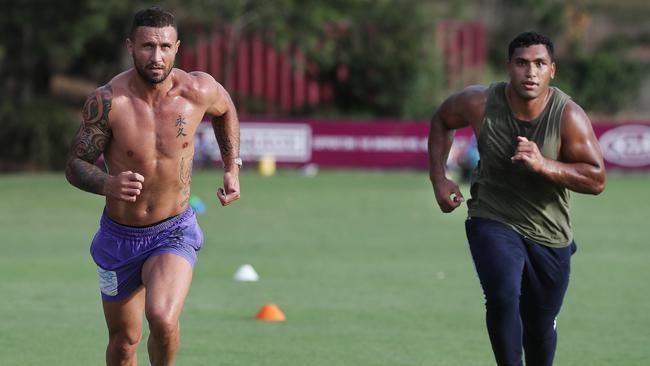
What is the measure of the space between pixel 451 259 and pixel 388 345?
20.2 feet

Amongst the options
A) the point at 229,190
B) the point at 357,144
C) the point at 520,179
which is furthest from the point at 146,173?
the point at 357,144

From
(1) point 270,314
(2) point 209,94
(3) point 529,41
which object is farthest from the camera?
(1) point 270,314

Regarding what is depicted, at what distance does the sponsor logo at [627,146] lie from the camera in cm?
3128

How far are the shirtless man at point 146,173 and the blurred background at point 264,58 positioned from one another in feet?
86.5

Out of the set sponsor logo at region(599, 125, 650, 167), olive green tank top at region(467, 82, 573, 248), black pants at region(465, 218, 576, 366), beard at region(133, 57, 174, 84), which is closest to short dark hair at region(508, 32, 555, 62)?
olive green tank top at region(467, 82, 573, 248)

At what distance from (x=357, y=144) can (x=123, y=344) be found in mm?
24706

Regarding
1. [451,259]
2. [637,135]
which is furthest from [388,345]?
[637,135]

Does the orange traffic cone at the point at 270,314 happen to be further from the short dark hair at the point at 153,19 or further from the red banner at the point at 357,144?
the red banner at the point at 357,144

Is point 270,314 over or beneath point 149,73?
beneath

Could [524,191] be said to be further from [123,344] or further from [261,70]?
[261,70]

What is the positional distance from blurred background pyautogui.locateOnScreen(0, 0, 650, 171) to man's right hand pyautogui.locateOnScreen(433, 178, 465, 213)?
26492mm

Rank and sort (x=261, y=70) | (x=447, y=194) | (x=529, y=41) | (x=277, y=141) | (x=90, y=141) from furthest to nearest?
(x=261, y=70), (x=277, y=141), (x=447, y=194), (x=529, y=41), (x=90, y=141)

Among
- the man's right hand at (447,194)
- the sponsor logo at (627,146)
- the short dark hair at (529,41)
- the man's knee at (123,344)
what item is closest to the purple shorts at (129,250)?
the man's knee at (123,344)

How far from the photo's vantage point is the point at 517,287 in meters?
7.67
